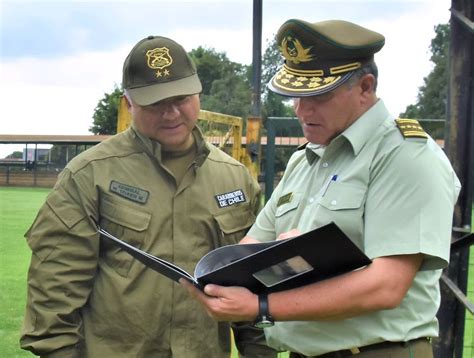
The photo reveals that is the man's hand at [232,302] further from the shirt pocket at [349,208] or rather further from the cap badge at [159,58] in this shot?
the cap badge at [159,58]

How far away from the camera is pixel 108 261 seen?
8.27ft

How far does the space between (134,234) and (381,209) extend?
3.41 feet

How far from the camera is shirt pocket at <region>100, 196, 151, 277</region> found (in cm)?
248

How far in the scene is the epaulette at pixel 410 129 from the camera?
1.86 m

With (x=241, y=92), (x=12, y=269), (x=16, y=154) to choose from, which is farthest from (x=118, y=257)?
(x=241, y=92)

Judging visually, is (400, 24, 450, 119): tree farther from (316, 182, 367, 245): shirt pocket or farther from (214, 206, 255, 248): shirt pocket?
(316, 182, 367, 245): shirt pocket

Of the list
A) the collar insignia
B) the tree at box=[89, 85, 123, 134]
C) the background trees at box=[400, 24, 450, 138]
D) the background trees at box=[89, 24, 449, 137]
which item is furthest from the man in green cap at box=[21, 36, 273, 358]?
the background trees at box=[400, 24, 450, 138]

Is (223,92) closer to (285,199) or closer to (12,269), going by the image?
(12,269)

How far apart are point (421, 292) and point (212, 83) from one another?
57.8 metres

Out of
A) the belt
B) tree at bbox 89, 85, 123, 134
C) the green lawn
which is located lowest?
the green lawn

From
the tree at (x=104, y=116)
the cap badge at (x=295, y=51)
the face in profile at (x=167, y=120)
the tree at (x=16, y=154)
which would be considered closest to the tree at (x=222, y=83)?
the tree at (x=104, y=116)

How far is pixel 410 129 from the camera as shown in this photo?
6.23 feet

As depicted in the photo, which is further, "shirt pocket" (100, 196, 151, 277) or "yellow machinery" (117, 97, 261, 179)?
"yellow machinery" (117, 97, 261, 179)

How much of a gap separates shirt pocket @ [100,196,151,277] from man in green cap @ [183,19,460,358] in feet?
2.04
